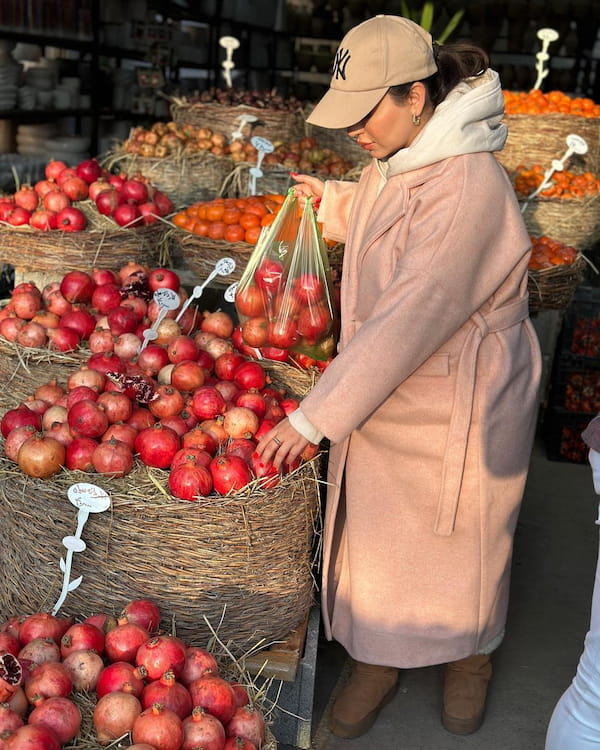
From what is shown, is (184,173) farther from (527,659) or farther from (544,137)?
(527,659)

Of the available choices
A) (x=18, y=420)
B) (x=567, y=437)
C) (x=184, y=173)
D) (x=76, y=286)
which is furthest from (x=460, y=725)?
(x=184, y=173)

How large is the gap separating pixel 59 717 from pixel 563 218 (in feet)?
12.7

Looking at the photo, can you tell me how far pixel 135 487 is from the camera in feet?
6.41

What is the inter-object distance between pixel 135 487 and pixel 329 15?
879 centimetres

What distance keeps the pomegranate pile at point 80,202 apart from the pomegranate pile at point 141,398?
36 cm

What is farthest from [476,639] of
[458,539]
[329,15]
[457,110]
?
[329,15]

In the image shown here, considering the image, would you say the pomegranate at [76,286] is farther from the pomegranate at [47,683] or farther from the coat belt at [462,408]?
the pomegranate at [47,683]

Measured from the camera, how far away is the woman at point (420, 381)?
1.90m

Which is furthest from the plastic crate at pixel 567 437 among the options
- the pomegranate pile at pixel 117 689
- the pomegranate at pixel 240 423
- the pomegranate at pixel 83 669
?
the pomegranate at pixel 83 669

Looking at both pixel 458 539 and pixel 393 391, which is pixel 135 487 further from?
pixel 458 539

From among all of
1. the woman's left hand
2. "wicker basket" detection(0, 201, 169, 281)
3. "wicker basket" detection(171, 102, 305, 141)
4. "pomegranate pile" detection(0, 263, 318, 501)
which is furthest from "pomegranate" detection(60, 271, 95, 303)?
"wicker basket" detection(171, 102, 305, 141)

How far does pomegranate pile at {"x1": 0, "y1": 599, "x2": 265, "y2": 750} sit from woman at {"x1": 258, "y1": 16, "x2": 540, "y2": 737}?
1.64 feet

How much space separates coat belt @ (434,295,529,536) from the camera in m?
2.10

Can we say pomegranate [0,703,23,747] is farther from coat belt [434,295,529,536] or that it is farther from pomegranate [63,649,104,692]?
coat belt [434,295,529,536]
